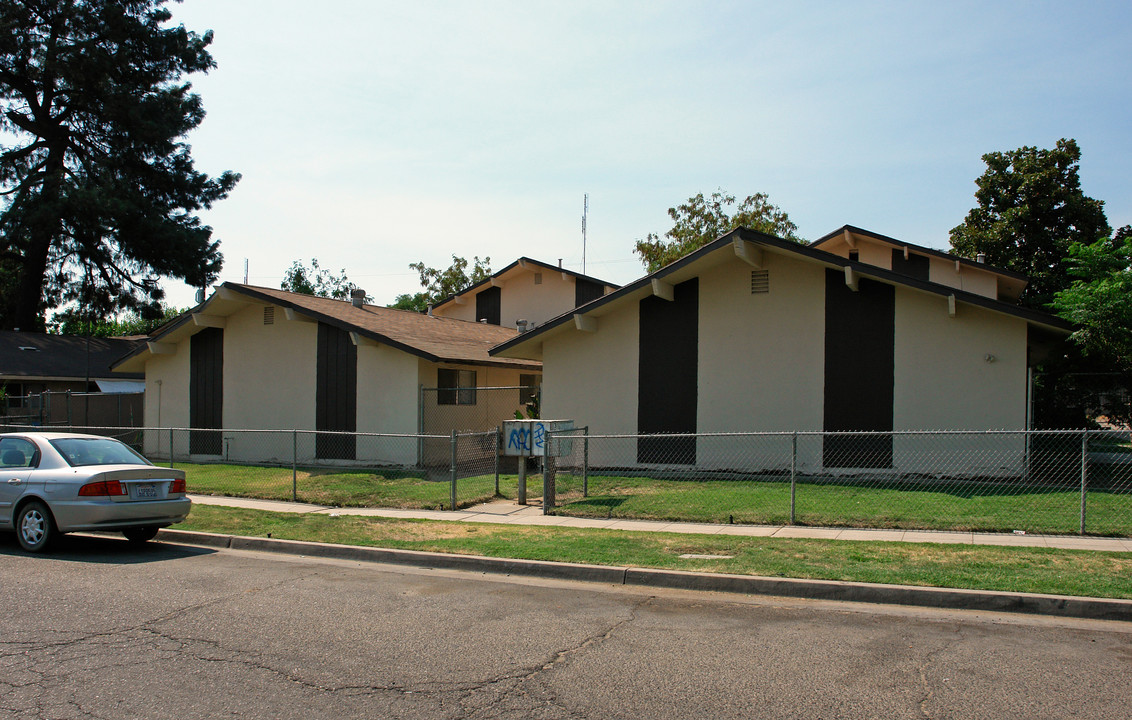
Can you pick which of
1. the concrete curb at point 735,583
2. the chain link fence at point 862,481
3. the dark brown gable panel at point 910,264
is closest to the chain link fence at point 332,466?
the chain link fence at point 862,481

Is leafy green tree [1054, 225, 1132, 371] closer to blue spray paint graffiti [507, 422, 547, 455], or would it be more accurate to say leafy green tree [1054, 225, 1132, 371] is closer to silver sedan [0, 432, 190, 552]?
blue spray paint graffiti [507, 422, 547, 455]

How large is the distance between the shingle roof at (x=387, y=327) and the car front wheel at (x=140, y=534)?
864cm

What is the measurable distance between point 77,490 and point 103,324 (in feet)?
170

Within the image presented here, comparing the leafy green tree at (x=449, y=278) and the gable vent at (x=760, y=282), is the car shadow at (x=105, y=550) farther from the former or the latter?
the leafy green tree at (x=449, y=278)

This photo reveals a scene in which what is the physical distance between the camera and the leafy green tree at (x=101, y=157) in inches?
1487

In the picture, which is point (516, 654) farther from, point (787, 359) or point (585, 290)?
point (585, 290)

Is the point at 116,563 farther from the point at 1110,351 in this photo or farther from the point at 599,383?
the point at 1110,351

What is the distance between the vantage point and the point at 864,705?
4910mm

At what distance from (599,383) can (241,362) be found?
10.5 metres

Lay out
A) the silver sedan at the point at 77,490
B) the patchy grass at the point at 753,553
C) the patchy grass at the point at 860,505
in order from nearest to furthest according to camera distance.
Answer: the patchy grass at the point at 753,553 < the silver sedan at the point at 77,490 < the patchy grass at the point at 860,505

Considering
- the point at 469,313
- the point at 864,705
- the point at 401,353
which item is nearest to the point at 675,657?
the point at 864,705

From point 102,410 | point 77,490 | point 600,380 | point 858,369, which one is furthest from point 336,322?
Result: point 102,410

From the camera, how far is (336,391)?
20.8m

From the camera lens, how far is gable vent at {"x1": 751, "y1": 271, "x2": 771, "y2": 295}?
54.7 feet
